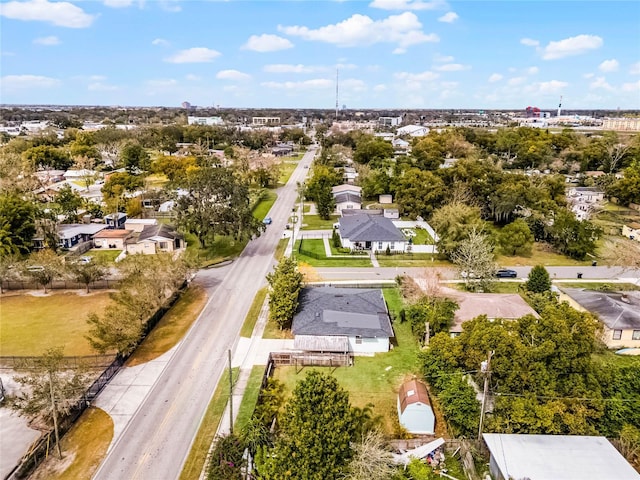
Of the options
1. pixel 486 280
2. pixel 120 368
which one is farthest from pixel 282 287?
pixel 486 280

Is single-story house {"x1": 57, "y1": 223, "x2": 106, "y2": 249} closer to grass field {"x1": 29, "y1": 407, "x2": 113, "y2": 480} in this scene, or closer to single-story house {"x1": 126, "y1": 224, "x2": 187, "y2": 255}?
single-story house {"x1": 126, "y1": 224, "x2": 187, "y2": 255}

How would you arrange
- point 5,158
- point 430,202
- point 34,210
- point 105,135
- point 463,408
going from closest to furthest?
point 463,408 → point 34,210 → point 430,202 → point 5,158 → point 105,135

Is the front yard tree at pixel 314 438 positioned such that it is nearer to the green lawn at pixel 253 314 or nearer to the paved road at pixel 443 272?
the green lawn at pixel 253 314

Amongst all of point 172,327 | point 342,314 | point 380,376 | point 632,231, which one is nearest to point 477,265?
point 342,314

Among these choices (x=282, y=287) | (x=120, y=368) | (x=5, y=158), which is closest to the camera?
(x=120, y=368)

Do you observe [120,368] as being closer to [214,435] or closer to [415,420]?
[214,435]

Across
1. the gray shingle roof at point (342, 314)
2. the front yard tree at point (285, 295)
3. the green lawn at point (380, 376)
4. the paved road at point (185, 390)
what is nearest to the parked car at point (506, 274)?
the gray shingle roof at point (342, 314)
